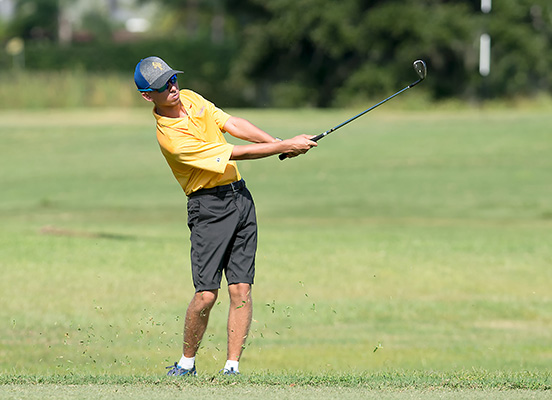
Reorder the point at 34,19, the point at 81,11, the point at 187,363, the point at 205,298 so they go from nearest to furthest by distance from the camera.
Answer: the point at 205,298 < the point at 187,363 < the point at 34,19 < the point at 81,11

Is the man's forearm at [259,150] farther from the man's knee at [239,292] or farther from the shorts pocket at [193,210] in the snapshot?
the man's knee at [239,292]

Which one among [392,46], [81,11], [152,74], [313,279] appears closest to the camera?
[152,74]

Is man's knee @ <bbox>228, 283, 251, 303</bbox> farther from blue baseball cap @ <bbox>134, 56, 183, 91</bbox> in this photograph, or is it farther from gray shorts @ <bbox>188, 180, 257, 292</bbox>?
blue baseball cap @ <bbox>134, 56, 183, 91</bbox>

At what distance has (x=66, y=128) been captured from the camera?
111 ft

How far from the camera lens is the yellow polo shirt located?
253 inches

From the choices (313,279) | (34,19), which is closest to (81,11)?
(34,19)

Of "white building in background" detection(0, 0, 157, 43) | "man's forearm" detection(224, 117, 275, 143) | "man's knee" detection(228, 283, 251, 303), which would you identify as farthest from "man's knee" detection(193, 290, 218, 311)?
"white building in background" detection(0, 0, 157, 43)

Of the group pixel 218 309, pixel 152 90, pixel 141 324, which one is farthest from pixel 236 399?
pixel 218 309

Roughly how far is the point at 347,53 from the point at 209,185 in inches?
1752

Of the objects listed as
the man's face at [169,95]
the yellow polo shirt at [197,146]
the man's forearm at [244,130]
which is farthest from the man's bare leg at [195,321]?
the man's face at [169,95]

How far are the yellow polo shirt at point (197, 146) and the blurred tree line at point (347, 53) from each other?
126ft

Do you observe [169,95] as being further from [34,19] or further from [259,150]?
[34,19]

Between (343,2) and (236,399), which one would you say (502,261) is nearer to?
(236,399)

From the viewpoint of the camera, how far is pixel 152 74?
6.36m
